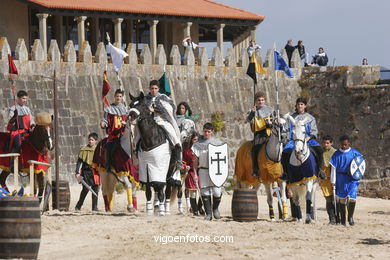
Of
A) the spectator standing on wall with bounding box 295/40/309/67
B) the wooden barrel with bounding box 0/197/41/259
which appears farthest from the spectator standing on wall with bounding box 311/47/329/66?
the wooden barrel with bounding box 0/197/41/259

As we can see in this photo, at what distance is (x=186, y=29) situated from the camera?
46.4 metres

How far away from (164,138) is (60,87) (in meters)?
16.3

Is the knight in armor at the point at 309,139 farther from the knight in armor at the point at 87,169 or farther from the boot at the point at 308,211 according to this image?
the knight in armor at the point at 87,169

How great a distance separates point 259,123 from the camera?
23375 millimetres

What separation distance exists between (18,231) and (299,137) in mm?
7082

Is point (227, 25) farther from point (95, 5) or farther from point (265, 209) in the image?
point (265, 209)

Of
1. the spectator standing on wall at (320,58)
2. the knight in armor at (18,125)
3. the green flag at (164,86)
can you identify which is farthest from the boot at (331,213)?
the spectator standing on wall at (320,58)

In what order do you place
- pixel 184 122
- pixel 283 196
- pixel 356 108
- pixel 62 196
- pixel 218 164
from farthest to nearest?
pixel 356 108 → pixel 62 196 → pixel 184 122 → pixel 283 196 → pixel 218 164

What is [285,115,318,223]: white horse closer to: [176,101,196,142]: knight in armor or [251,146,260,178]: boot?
[251,146,260,178]: boot

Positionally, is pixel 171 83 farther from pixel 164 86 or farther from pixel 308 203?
pixel 308 203

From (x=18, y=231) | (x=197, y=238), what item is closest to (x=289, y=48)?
(x=197, y=238)

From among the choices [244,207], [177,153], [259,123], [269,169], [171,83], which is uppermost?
[171,83]

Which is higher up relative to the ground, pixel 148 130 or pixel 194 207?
pixel 148 130

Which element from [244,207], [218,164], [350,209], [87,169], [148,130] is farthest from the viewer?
[87,169]
